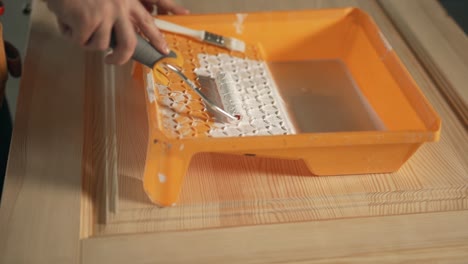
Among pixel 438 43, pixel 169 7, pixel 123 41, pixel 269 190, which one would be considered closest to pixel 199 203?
pixel 269 190

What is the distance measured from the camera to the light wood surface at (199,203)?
505mm

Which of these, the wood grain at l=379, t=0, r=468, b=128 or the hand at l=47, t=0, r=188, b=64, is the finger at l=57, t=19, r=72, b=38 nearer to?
the hand at l=47, t=0, r=188, b=64

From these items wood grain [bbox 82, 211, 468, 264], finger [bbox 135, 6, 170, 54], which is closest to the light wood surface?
wood grain [bbox 82, 211, 468, 264]

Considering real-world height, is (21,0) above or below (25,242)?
below

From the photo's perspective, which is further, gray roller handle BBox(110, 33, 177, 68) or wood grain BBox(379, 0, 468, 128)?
wood grain BBox(379, 0, 468, 128)

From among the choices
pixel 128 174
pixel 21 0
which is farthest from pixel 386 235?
pixel 21 0

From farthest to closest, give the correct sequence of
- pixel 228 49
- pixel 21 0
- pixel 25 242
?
pixel 21 0
pixel 228 49
pixel 25 242

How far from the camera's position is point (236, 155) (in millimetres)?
615

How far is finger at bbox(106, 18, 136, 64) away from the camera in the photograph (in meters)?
0.52

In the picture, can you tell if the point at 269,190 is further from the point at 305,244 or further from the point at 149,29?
the point at 149,29

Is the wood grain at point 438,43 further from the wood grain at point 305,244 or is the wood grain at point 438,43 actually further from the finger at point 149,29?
the finger at point 149,29

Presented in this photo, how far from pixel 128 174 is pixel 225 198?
111 mm

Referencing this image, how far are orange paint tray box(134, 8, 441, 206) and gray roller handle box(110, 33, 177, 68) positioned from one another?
0.03 metres

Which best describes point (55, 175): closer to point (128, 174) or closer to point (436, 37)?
point (128, 174)
